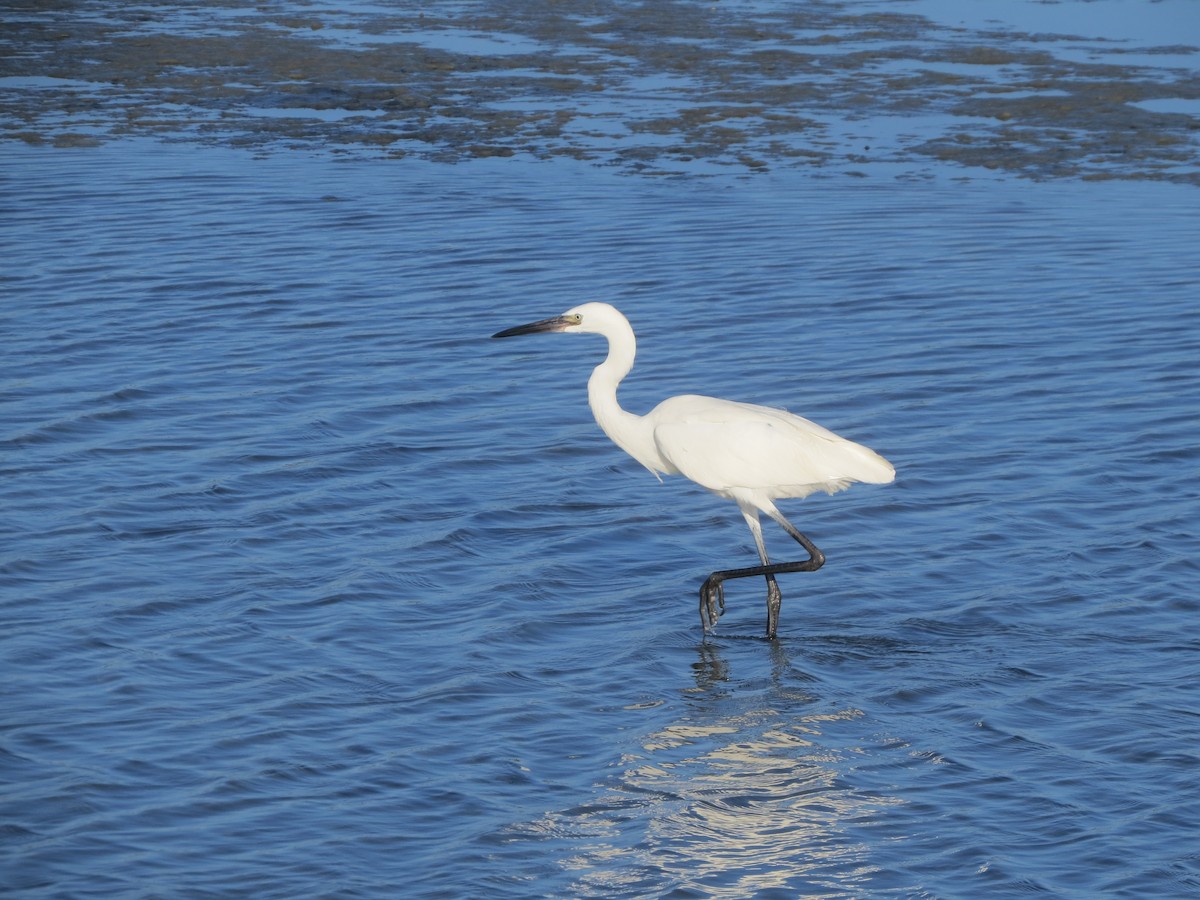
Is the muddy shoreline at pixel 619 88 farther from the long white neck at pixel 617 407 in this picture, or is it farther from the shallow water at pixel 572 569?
the long white neck at pixel 617 407

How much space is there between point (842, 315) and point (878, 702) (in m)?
5.87

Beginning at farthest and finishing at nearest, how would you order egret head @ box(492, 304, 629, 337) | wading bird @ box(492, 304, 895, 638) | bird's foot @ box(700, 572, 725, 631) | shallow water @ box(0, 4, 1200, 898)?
egret head @ box(492, 304, 629, 337) → wading bird @ box(492, 304, 895, 638) → bird's foot @ box(700, 572, 725, 631) → shallow water @ box(0, 4, 1200, 898)

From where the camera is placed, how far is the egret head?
8117mm

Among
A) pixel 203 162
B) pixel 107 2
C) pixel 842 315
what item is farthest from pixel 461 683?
pixel 107 2

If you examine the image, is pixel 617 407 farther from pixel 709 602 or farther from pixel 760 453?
pixel 709 602

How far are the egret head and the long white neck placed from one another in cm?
5

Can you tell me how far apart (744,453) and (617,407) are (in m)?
0.77

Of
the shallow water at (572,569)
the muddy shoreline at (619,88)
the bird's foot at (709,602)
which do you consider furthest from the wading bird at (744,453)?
the muddy shoreline at (619,88)

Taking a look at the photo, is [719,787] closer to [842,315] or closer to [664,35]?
[842,315]

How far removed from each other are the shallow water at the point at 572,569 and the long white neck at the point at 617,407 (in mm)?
557

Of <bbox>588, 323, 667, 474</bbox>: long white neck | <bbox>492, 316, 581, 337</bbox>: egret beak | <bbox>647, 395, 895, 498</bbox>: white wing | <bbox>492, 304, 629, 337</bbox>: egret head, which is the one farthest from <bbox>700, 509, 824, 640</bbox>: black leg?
<bbox>492, 316, 581, 337</bbox>: egret beak

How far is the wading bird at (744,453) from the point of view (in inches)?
308

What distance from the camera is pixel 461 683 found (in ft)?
22.4

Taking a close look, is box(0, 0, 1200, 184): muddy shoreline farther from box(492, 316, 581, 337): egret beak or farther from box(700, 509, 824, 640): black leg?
box(700, 509, 824, 640): black leg
